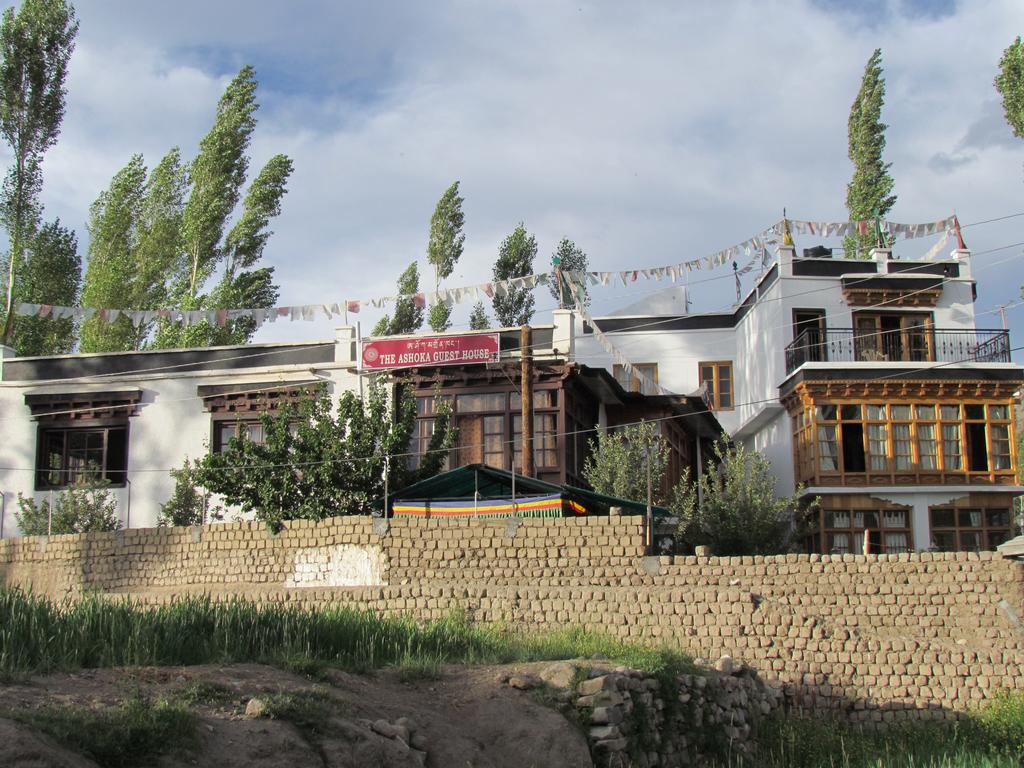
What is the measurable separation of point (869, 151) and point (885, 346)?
34.5ft

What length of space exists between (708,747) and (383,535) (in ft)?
25.3

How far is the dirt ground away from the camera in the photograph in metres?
9.34

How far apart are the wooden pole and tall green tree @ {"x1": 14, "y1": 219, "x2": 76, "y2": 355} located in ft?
62.1

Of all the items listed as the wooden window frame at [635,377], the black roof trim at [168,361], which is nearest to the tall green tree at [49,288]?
the black roof trim at [168,361]

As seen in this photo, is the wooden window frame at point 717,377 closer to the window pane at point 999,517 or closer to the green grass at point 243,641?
the window pane at point 999,517

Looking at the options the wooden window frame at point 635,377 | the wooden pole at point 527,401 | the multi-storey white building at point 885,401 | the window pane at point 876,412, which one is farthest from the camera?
the wooden window frame at point 635,377

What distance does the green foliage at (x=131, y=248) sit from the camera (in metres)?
37.3

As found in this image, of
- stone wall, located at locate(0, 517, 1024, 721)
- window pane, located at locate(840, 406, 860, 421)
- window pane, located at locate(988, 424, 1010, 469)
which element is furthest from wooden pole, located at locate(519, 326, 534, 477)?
window pane, located at locate(988, 424, 1010, 469)

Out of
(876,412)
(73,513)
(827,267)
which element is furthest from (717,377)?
(73,513)

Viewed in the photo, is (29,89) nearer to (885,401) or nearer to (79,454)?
(79,454)

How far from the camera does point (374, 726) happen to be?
1098cm

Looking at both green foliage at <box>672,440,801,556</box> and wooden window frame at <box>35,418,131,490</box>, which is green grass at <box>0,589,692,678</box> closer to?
green foliage at <box>672,440,801,556</box>

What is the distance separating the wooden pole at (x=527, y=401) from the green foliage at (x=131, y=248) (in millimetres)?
16636

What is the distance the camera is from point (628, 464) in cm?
2542
